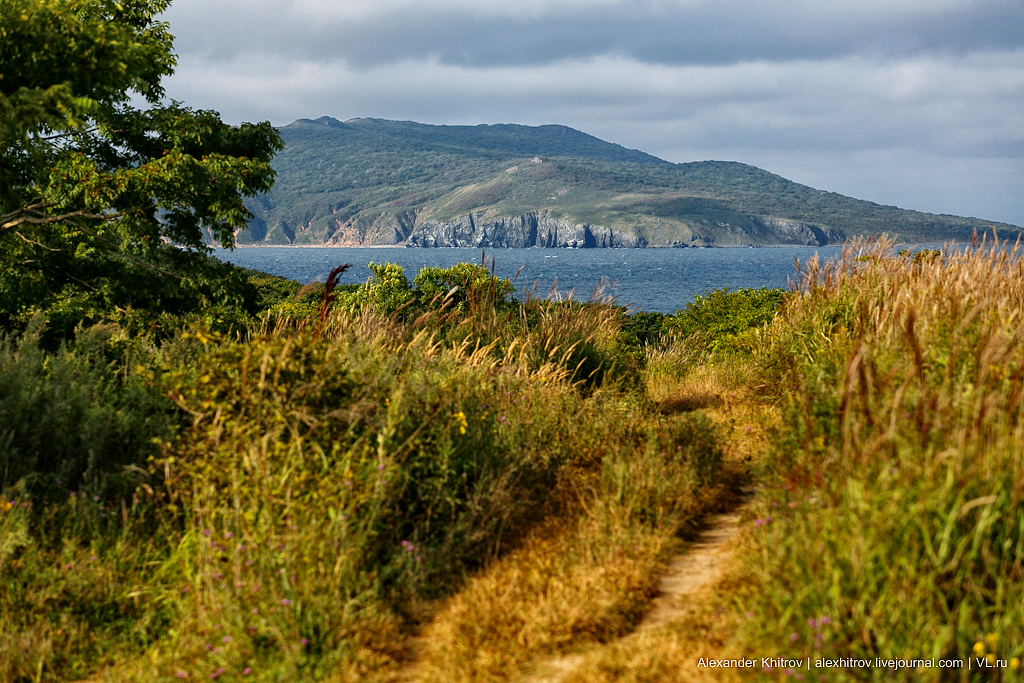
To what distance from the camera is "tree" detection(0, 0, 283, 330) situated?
30.8ft

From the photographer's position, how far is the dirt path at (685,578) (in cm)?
332

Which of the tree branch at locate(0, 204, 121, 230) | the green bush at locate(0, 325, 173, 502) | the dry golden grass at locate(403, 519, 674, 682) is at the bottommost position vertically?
the dry golden grass at locate(403, 519, 674, 682)

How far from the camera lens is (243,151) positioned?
1141 cm

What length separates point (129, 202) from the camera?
9.86 meters

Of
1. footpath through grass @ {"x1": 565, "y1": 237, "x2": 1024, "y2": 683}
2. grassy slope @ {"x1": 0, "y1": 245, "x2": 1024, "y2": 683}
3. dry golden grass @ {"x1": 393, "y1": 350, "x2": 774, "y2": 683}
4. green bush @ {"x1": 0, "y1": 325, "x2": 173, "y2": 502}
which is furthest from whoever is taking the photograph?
green bush @ {"x1": 0, "y1": 325, "x2": 173, "y2": 502}

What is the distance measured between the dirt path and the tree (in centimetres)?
749

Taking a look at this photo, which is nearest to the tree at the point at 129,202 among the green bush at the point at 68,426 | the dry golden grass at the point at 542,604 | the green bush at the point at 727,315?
the green bush at the point at 68,426

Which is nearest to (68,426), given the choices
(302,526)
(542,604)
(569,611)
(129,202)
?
(302,526)

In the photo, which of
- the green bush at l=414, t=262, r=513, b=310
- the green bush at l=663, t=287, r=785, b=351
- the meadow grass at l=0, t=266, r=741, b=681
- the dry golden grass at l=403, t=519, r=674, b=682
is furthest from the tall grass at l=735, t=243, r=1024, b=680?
the green bush at l=663, t=287, r=785, b=351

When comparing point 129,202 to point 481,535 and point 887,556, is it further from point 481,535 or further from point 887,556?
point 887,556

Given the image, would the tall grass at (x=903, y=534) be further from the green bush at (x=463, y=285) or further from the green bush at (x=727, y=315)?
the green bush at (x=727, y=315)

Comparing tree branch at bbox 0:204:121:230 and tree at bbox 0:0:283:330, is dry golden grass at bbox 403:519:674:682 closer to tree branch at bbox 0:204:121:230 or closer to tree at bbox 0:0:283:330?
tree at bbox 0:0:283:330

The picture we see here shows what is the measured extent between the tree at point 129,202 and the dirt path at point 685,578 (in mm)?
7489

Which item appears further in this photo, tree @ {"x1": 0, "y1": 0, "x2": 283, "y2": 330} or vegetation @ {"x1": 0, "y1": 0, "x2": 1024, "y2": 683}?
tree @ {"x1": 0, "y1": 0, "x2": 283, "y2": 330}
